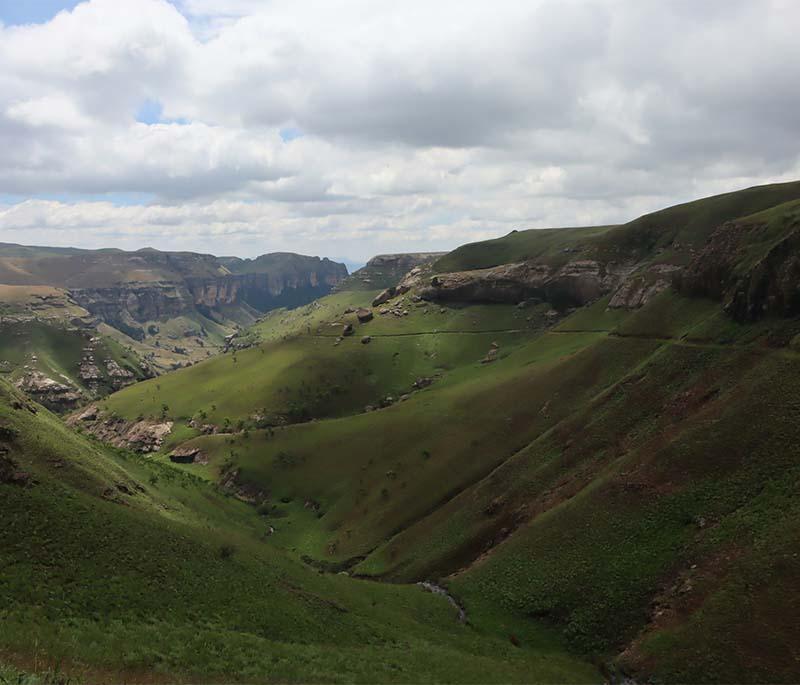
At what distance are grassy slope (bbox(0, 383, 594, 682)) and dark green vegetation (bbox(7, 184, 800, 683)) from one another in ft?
0.83

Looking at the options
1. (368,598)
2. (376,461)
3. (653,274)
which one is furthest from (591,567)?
(653,274)

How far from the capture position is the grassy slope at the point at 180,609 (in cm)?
3284

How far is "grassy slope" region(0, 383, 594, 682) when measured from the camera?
1293 inches

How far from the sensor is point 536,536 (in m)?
63.2

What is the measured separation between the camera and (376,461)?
117 m

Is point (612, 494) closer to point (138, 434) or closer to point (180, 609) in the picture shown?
point (180, 609)

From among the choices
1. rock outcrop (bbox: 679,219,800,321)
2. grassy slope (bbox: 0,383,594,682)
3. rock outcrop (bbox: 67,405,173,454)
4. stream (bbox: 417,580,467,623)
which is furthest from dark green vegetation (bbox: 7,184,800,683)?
rock outcrop (bbox: 67,405,173,454)

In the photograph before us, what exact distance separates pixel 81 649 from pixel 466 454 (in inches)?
3077

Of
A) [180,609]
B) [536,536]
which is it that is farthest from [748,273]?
[180,609]

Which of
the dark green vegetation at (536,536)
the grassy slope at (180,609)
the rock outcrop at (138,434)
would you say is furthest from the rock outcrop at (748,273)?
the rock outcrop at (138,434)

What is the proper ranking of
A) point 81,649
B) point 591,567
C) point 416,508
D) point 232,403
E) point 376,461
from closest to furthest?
point 81,649 < point 591,567 < point 416,508 < point 376,461 < point 232,403

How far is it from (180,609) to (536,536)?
134 ft

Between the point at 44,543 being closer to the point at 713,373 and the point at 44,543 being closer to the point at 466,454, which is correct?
the point at 466,454

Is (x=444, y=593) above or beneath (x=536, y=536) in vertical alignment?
beneath
